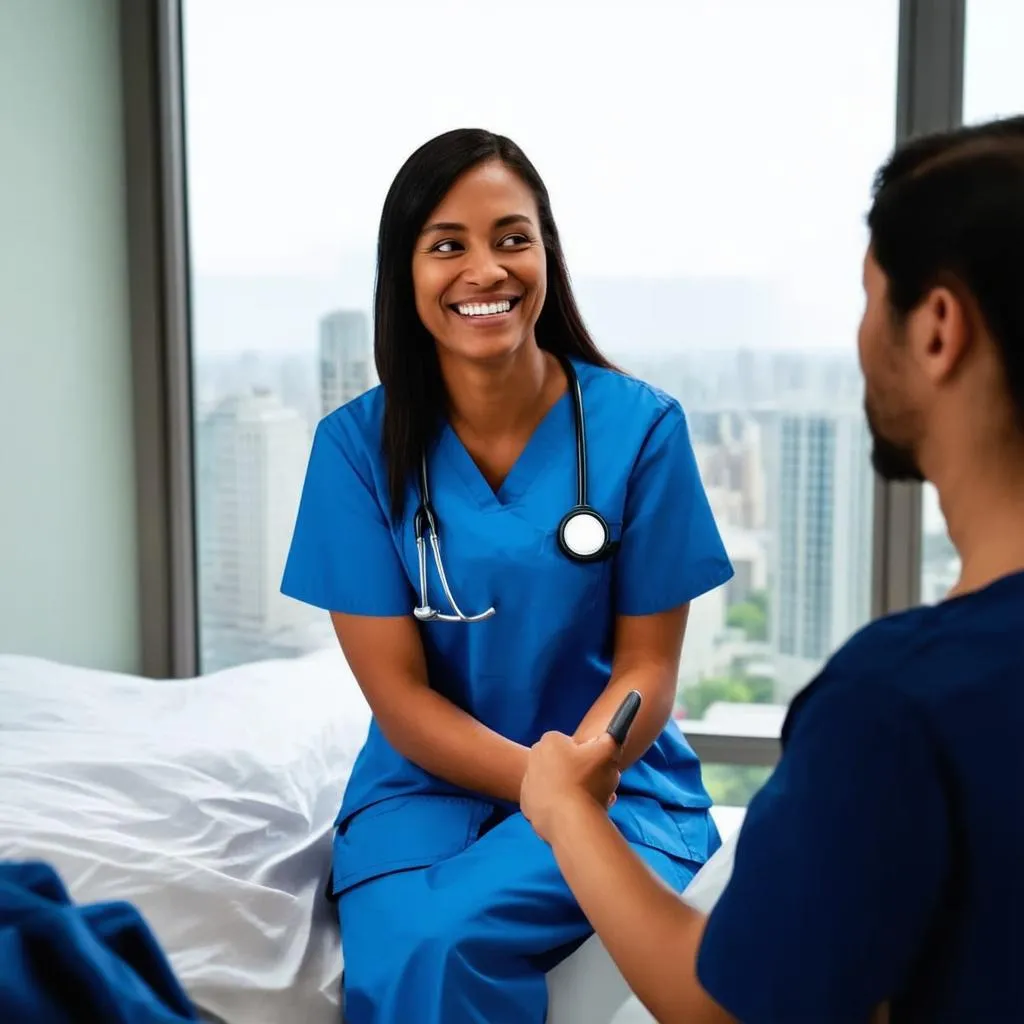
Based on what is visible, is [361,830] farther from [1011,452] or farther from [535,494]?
[1011,452]

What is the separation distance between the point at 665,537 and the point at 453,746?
1.06 ft

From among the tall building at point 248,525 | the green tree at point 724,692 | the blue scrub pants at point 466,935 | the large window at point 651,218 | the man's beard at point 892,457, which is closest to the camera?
the man's beard at point 892,457

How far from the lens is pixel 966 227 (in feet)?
2.13

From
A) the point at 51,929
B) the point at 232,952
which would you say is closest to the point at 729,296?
the point at 232,952

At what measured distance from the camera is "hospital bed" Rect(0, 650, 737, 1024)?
47.4 inches

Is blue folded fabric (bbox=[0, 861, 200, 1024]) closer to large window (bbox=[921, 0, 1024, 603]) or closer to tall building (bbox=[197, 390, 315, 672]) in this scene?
large window (bbox=[921, 0, 1024, 603])

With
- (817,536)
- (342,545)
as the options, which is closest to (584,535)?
(342,545)

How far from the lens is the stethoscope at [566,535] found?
4.51 ft

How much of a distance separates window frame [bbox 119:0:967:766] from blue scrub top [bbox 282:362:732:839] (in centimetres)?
91

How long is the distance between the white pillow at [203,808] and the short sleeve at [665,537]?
1.55 feet

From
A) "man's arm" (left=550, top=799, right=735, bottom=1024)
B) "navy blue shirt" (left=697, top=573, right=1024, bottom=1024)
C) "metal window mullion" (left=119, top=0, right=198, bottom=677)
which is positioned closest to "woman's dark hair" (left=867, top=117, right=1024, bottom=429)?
"navy blue shirt" (left=697, top=573, right=1024, bottom=1024)

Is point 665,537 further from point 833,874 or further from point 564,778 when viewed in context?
point 833,874

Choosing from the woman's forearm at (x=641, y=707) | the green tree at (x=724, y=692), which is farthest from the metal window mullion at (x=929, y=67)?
the woman's forearm at (x=641, y=707)

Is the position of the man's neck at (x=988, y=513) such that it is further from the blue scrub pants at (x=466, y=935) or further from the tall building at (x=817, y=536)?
the tall building at (x=817, y=536)
